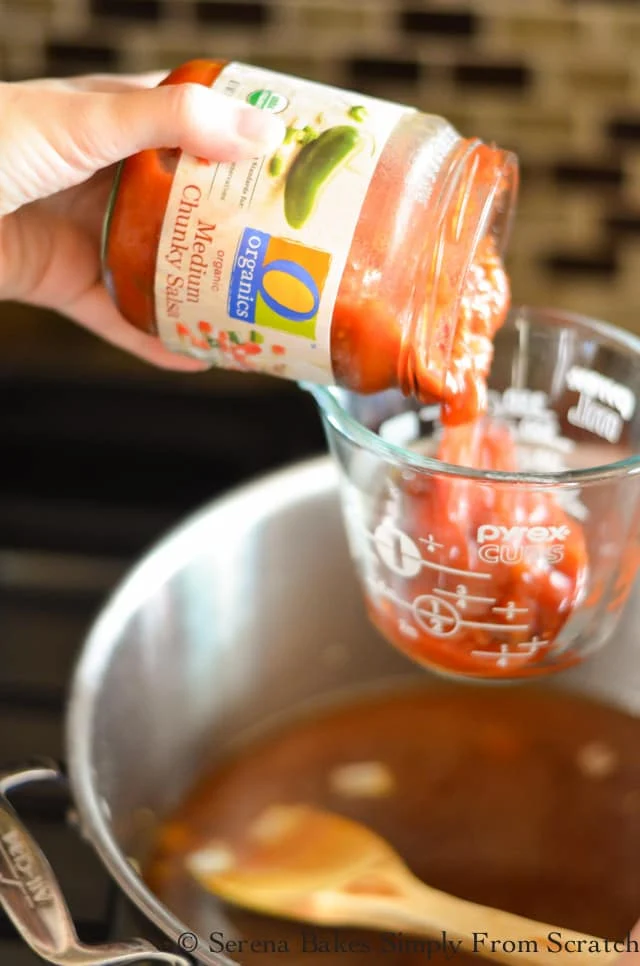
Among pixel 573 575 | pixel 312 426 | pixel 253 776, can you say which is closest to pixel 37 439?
pixel 312 426

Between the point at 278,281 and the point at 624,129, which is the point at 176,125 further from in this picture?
the point at 624,129

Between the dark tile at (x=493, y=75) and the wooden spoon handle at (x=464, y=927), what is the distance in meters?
0.65

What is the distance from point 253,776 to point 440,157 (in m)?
0.52

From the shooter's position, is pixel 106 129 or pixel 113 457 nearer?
pixel 106 129

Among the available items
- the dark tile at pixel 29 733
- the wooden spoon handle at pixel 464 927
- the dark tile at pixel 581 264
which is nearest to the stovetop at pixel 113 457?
the dark tile at pixel 29 733

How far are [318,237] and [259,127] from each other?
2.3 inches

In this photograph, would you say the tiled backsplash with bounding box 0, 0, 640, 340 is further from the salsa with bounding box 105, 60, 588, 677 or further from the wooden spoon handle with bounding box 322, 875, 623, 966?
the wooden spoon handle with bounding box 322, 875, 623, 966

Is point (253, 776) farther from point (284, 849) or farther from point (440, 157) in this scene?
point (440, 157)

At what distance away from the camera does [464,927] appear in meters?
0.72

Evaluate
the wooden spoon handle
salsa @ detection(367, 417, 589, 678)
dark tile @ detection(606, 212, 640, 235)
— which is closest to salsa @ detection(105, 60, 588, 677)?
salsa @ detection(367, 417, 589, 678)

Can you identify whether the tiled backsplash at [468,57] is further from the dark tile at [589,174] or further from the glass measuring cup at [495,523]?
the glass measuring cup at [495,523]

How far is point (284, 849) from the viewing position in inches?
32.6

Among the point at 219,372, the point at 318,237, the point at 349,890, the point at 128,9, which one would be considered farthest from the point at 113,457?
the point at 318,237

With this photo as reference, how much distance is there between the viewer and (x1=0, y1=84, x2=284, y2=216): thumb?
55 cm
